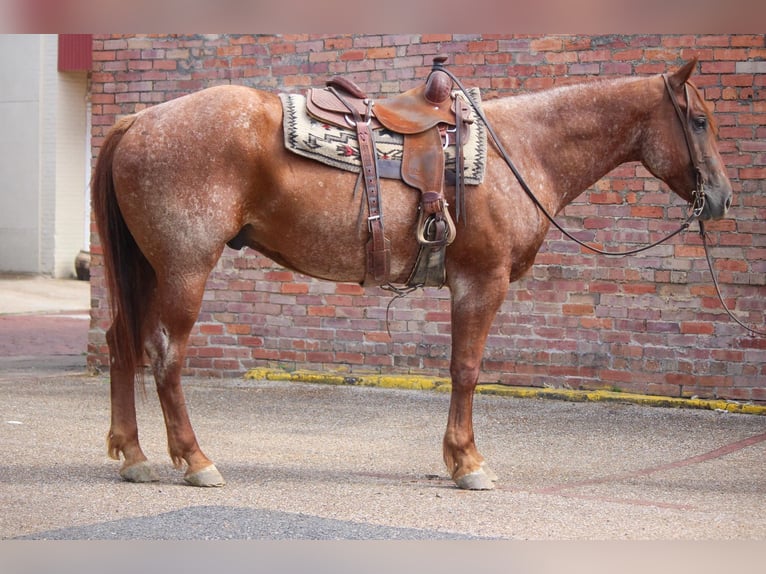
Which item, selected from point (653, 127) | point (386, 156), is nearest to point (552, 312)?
point (653, 127)

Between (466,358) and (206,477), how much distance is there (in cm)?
139

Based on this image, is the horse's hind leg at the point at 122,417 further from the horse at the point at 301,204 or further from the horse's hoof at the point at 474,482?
the horse's hoof at the point at 474,482

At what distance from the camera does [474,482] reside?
489 centimetres

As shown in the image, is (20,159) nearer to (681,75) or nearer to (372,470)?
(372,470)

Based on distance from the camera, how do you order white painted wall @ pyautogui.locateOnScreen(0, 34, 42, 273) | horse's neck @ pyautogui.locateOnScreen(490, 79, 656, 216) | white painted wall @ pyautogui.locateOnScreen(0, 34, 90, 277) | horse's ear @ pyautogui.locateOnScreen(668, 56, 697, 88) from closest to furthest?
1. horse's ear @ pyautogui.locateOnScreen(668, 56, 697, 88)
2. horse's neck @ pyautogui.locateOnScreen(490, 79, 656, 216)
3. white painted wall @ pyautogui.locateOnScreen(0, 34, 90, 277)
4. white painted wall @ pyautogui.locateOnScreen(0, 34, 42, 273)

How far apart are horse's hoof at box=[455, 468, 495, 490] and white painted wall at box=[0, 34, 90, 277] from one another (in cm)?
1612

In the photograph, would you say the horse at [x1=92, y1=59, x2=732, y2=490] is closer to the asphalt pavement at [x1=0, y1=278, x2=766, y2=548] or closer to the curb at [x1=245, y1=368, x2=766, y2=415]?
the asphalt pavement at [x1=0, y1=278, x2=766, y2=548]

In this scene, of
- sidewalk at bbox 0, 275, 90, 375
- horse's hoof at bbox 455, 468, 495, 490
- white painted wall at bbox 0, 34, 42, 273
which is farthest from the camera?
white painted wall at bbox 0, 34, 42, 273

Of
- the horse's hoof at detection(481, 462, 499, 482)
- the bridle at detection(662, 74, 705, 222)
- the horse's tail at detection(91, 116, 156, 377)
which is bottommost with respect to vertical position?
the horse's hoof at detection(481, 462, 499, 482)

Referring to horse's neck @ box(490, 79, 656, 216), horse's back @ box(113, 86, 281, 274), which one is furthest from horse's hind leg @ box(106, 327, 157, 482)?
horse's neck @ box(490, 79, 656, 216)

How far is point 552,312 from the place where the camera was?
25.4 feet

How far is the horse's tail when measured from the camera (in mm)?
4898

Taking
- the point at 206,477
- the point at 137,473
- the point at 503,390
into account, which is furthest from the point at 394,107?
the point at 503,390

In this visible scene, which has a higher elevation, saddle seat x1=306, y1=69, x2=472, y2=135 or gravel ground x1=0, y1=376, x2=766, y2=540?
saddle seat x1=306, y1=69, x2=472, y2=135
